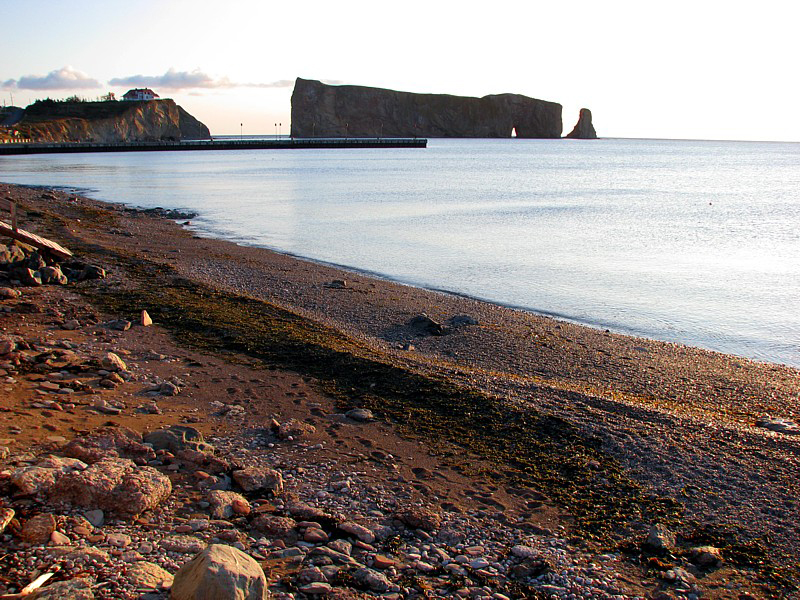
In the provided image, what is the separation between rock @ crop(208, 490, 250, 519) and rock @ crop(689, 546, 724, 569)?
9.82ft

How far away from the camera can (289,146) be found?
125 metres

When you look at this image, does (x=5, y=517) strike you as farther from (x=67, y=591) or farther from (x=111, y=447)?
(x=111, y=447)

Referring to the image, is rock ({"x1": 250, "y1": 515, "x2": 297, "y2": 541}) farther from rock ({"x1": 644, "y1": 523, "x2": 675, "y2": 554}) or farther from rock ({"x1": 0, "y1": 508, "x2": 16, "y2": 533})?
rock ({"x1": 644, "y1": 523, "x2": 675, "y2": 554})

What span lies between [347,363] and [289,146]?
4822 inches

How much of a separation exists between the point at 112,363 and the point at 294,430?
237 cm

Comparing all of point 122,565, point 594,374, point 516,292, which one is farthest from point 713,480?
point 516,292

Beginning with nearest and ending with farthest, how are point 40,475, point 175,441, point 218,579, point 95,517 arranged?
point 218,579 < point 95,517 < point 40,475 < point 175,441

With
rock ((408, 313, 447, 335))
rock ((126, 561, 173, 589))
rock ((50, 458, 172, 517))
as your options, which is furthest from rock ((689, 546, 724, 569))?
rock ((408, 313, 447, 335))

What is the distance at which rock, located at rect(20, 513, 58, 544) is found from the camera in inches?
Answer: 141

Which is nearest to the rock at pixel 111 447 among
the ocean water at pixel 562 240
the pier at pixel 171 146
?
the ocean water at pixel 562 240

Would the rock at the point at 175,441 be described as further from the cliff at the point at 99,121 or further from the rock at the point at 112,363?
the cliff at the point at 99,121

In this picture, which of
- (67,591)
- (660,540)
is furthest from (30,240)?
(660,540)

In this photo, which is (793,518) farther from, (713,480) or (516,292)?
(516,292)

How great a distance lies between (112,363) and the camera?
6746mm
